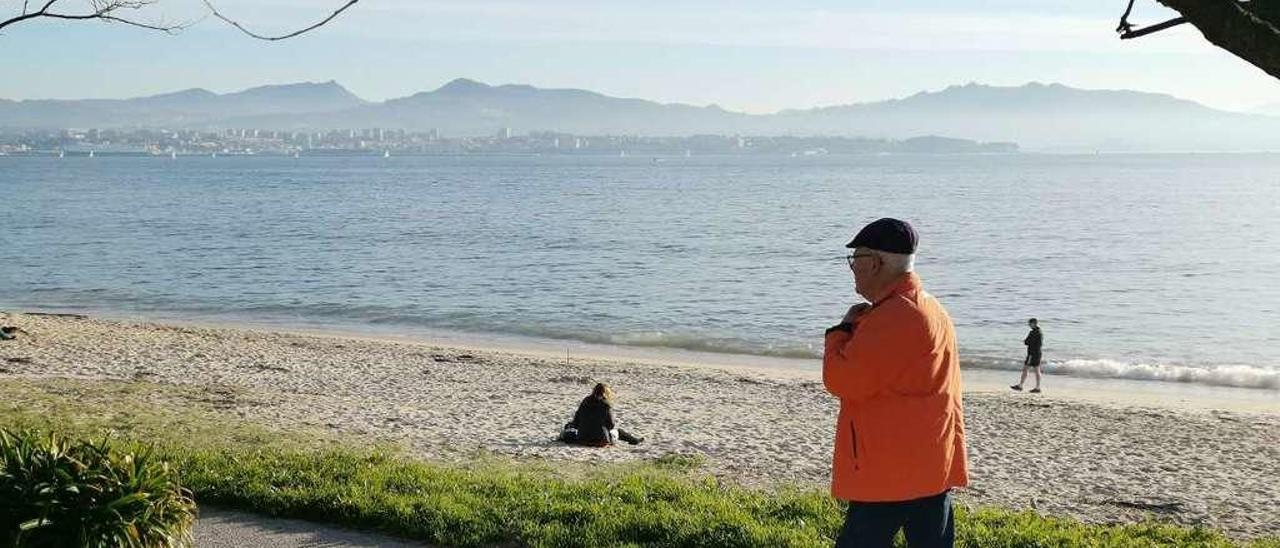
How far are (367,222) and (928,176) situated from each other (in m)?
106

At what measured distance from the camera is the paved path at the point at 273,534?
6750mm

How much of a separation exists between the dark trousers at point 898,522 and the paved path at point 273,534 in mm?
2886

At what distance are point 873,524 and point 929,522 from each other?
21 centimetres

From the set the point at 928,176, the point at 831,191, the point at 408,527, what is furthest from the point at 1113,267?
the point at 928,176

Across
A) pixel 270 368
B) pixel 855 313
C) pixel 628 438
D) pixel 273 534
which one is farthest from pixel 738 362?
pixel 855 313

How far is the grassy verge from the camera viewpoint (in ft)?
Answer: 22.1

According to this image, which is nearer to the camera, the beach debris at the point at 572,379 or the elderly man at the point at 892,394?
the elderly man at the point at 892,394

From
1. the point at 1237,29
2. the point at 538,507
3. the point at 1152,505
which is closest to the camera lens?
the point at 1237,29

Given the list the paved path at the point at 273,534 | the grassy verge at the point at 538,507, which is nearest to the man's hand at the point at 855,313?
the grassy verge at the point at 538,507

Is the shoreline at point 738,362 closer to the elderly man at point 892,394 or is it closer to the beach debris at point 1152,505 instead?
the beach debris at point 1152,505

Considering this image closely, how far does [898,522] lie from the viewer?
4.61m

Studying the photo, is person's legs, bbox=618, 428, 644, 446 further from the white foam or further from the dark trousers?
the white foam

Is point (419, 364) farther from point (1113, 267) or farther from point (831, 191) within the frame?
point (831, 191)

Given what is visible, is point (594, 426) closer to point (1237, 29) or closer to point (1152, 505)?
point (1152, 505)
